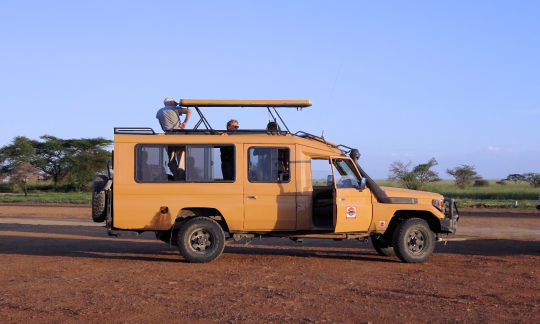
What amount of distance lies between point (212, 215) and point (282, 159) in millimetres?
1785

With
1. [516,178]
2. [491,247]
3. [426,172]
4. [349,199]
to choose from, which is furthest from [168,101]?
[516,178]

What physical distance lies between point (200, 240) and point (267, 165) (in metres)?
1.96

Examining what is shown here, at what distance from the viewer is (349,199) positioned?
468 inches

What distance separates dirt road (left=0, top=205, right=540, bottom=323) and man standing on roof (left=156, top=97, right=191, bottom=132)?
2.77 meters

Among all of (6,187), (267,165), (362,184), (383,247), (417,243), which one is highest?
(6,187)

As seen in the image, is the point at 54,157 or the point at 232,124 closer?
the point at 232,124

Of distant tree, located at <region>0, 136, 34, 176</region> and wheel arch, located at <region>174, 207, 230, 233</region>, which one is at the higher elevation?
distant tree, located at <region>0, 136, 34, 176</region>

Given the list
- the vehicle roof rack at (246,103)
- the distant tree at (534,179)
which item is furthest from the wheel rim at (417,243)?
the distant tree at (534,179)

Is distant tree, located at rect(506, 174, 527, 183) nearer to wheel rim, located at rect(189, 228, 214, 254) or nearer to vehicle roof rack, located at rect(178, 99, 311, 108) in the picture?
vehicle roof rack, located at rect(178, 99, 311, 108)

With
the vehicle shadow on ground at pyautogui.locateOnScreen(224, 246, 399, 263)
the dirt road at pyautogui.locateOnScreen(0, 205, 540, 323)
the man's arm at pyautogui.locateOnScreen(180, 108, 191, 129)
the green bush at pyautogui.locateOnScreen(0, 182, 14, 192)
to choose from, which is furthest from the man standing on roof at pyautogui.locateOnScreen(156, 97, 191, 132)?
the green bush at pyautogui.locateOnScreen(0, 182, 14, 192)

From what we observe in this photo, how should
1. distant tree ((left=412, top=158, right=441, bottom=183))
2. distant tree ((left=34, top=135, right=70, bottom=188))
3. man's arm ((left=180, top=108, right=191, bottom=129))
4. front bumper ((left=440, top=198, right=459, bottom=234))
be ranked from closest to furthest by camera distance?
front bumper ((left=440, top=198, right=459, bottom=234)), man's arm ((left=180, top=108, right=191, bottom=129)), distant tree ((left=412, top=158, right=441, bottom=183)), distant tree ((left=34, top=135, right=70, bottom=188))

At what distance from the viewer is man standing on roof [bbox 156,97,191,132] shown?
499 inches

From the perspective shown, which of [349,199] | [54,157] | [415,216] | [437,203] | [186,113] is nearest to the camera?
[349,199]

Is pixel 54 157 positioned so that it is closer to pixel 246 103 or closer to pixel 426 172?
pixel 426 172
